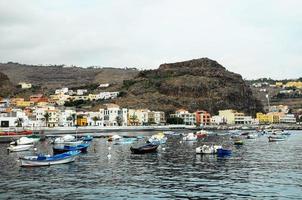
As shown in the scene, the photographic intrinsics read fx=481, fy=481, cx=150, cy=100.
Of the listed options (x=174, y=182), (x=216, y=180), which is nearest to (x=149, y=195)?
(x=174, y=182)

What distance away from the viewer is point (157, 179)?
5178 centimetres

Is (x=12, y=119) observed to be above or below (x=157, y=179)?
above

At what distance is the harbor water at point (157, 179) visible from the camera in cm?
4244

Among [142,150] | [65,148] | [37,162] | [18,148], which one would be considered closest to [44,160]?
[37,162]

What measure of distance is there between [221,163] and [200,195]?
88.9 ft

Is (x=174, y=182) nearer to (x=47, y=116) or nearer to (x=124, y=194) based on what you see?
(x=124, y=194)

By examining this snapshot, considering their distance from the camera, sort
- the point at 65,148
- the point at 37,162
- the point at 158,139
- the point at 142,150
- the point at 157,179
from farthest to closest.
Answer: the point at 158,139 → the point at 142,150 → the point at 65,148 → the point at 37,162 → the point at 157,179

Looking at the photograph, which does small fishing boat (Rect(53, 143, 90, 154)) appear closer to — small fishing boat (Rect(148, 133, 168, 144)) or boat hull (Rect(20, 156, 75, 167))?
boat hull (Rect(20, 156, 75, 167))

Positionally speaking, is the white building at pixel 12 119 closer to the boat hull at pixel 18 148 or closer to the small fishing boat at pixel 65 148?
the boat hull at pixel 18 148

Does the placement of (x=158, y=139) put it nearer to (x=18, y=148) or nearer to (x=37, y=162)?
(x=18, y=148)

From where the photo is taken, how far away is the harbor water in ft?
139

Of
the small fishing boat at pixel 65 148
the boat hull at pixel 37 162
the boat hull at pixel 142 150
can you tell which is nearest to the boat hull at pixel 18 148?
the small fishing boat at pixel 65 148

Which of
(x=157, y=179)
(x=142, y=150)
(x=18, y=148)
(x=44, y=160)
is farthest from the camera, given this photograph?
(x=18, y=148)

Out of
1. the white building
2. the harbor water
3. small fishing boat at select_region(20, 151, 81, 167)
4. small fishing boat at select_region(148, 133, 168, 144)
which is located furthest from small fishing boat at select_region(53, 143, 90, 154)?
the white building
